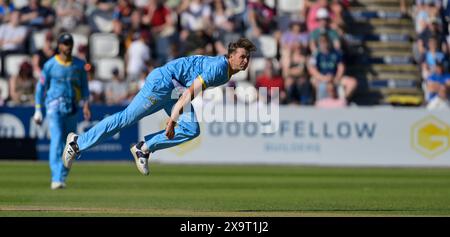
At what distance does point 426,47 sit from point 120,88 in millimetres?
7124

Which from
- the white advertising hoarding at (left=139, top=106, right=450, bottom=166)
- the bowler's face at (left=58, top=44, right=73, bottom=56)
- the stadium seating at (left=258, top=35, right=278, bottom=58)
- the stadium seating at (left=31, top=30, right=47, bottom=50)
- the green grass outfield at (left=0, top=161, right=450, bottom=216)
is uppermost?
the stadium seating at (left=31, top=30, right=47, bottom=50)

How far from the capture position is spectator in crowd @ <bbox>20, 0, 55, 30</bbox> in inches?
1049

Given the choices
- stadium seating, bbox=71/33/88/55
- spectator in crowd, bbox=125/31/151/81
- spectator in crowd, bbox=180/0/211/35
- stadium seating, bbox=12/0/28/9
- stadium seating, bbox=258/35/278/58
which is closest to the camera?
→ spectator in crowd, bbox=125/31/151/81

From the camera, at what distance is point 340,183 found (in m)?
18.2

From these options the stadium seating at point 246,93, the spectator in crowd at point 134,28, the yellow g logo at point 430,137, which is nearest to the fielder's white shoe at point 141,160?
the stadium seating at point 246,93

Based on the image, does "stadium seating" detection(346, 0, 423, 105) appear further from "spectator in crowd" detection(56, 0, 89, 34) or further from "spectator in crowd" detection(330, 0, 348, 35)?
"spectator in crowd" detection(56, 0, 89, 34)

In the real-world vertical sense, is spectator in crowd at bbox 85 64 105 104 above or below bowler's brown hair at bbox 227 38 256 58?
below

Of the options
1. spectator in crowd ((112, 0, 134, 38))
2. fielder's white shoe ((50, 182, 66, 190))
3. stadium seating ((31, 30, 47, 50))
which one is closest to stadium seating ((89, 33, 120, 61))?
spectator in crowd ((112, 0, 134, 38))

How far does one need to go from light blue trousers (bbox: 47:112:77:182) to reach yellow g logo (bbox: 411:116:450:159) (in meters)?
8.93

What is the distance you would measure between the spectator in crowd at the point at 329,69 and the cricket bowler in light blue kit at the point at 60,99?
9233mm

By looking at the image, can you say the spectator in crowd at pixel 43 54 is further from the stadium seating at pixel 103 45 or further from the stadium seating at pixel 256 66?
the stadium seating at pixel 256 66

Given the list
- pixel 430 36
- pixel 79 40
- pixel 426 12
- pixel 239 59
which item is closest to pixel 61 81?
pixel 239 59

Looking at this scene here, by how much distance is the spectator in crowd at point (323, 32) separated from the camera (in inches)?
996
